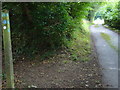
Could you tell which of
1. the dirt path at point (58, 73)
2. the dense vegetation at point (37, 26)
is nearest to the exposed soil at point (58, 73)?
the dirt path at point (58, 73)

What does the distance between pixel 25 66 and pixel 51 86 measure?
2.33 meters

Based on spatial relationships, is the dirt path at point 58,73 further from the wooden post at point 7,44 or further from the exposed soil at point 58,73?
the wooden post at point 7,44

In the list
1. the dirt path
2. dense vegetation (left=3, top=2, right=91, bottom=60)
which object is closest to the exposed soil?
the dirt path

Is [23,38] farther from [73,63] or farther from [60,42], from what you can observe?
[73,63]

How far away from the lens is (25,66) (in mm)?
6281

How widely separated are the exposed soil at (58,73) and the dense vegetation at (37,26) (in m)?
0.80

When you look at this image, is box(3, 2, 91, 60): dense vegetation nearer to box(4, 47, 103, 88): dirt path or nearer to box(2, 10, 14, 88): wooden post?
box(4, 47, 103, 88): dirt path

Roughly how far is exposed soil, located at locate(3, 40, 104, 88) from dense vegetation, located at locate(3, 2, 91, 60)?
801mm

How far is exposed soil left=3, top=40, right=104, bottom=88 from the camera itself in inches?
172

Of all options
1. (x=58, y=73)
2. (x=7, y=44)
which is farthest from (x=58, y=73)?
(x=7, y=44)

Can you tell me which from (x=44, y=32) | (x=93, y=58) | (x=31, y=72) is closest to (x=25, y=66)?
(x=31, y=72)

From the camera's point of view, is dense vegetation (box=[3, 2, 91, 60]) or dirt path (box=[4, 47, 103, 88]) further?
dense vegetation (box=[3, 2, 91, 60])

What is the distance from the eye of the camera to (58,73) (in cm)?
529

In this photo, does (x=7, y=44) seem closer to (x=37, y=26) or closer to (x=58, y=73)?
(x=58, y=73)
